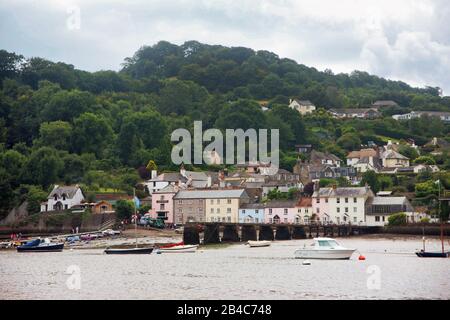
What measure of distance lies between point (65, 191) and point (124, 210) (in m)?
10.3

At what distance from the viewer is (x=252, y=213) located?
10438cm

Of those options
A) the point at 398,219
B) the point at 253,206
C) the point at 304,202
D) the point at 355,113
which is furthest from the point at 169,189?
the point at 355,113

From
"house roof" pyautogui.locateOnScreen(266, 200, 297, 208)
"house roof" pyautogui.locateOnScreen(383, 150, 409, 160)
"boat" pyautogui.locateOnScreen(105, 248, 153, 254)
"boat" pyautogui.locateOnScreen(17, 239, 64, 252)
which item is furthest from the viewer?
"house roof" pyautogui.locateOnScreen(383, 150, 409, 160)

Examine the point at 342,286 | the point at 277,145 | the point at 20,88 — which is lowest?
the point at 342,286

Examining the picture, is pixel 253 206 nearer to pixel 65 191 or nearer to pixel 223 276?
pixel 65 191

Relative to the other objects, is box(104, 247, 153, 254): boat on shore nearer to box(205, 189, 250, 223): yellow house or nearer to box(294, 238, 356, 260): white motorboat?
box(294, 238, 356, 260): white motorboat

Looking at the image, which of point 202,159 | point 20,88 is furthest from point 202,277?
point 20,88

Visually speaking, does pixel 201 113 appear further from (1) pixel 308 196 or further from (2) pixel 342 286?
(2) pixel 342 286

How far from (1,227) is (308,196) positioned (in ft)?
123

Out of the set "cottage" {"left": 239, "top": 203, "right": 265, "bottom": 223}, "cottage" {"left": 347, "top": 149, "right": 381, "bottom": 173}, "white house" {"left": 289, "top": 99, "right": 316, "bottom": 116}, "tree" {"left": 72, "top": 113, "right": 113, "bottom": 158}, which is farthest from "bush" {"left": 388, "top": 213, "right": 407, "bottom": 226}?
"white house" {"left": 289, "top": 99, "right": 316, "bottom": 116}

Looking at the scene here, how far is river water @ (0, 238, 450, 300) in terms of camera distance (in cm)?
4462

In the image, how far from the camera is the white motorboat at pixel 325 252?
6488 cm

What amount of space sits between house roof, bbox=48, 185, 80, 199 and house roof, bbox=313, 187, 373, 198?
29.8 meters

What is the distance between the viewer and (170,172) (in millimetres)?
123438
